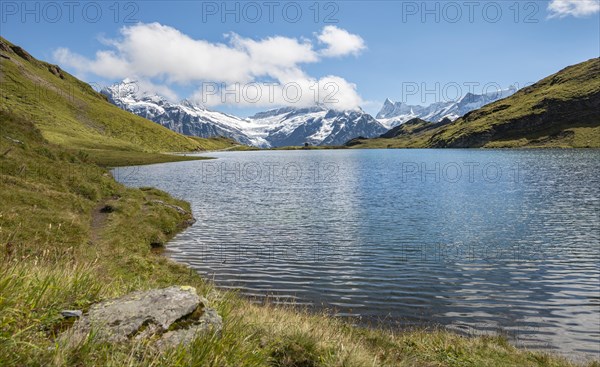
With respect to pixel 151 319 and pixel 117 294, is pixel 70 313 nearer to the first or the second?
pixel 151 319

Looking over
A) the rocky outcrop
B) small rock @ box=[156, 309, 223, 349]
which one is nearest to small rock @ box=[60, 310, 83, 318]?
the rocky outcrop

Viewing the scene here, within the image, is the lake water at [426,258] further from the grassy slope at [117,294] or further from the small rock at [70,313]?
the small rock at [70,313]

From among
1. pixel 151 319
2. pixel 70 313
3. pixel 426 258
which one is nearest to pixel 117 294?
pixel 70 313

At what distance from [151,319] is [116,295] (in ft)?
4.96

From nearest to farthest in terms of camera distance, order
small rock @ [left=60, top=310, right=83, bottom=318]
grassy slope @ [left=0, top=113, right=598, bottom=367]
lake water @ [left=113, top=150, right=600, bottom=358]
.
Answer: grassy slope @ [left=0, top=113, right=598, bottom=367] → small rock @ [left=60, top=310, right=83, bottom=318] → lake water @ [left=113, top=150, right=600, bottom=358]

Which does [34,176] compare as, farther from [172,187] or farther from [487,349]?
[172,187]

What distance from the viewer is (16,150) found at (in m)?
35.0

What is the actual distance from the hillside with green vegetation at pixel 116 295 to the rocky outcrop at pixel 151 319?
24cm

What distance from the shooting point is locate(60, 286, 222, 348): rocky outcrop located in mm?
5684

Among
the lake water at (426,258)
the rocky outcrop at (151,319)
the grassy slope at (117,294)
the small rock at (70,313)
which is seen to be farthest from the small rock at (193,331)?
the lake water at (426,258)

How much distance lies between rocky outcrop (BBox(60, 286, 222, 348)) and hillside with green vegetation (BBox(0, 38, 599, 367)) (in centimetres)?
24

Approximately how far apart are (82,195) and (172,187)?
37.2m

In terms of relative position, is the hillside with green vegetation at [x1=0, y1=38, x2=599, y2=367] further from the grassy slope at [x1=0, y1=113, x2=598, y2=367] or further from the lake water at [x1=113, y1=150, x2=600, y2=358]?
the lake water at [x1=113, y1=150, x2=600, y2=358]

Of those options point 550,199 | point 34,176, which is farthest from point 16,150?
point 550,199
